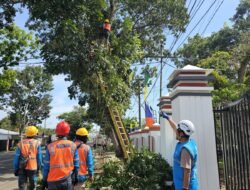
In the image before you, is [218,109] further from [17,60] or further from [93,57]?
[17,60]

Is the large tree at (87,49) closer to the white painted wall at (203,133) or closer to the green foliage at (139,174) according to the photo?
the green foliage at (139,174)

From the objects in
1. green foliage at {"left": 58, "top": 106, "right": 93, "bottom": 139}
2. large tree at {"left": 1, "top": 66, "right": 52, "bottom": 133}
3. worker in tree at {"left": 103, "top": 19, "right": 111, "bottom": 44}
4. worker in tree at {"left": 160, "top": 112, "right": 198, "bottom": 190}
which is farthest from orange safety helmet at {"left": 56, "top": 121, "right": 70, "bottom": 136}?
green foliage at {"left": 58, "top": 106, "right": 93, "bottom": 139}

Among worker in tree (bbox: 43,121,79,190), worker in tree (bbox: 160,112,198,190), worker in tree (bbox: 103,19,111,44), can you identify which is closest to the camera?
worker in tree (bbox: 160,112,198,190)

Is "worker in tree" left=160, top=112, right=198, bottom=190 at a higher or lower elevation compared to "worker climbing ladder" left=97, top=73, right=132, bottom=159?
lower

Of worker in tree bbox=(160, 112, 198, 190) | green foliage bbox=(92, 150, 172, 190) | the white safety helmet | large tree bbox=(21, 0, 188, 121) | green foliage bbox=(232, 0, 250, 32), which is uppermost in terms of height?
green foliage bbox=(232, 0, 250, 32)

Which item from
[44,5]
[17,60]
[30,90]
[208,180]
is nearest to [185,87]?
[208,180]

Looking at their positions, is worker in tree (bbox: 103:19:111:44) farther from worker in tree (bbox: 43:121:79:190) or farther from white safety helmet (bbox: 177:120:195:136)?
white safety helmet (bbox: 177:120:195:136)

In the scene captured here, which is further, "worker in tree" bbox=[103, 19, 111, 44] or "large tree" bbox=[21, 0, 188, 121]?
"worker in tree" bbox=[103, 19, 111, 44]

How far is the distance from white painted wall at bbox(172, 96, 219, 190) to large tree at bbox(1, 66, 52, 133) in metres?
31.6

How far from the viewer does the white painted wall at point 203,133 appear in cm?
553

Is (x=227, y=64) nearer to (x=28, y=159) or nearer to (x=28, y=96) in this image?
(x=28, y=159)

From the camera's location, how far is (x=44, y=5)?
30.1ft

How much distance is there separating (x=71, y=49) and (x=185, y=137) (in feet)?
24.6

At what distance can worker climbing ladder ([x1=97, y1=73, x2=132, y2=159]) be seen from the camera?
35.8 ft
